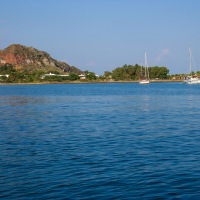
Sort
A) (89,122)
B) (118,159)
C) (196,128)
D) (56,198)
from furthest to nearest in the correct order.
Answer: (89,122) → (196,128) → (118,159) → (56,198)

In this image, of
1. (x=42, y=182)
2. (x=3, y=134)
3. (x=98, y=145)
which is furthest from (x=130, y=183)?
(x=3, y=134)

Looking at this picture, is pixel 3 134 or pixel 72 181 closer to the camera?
pixel 72 181

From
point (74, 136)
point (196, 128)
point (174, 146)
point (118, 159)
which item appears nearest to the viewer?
point (118, 159)

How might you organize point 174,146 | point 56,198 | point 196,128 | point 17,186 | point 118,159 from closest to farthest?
point 56,198, point 17,186, point 118,159, point 174,146, point 196,128

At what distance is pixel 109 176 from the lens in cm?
1798

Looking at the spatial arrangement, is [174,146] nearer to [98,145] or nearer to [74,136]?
[98,145]

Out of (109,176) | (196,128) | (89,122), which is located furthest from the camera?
(89,122)

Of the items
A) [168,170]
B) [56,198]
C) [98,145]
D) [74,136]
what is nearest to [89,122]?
[74,136]

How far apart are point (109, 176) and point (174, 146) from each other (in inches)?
340

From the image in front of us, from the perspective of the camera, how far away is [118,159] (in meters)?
21.4

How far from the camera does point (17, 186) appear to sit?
16641 millimetres

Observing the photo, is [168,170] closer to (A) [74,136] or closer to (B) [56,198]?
(B) [56,198]

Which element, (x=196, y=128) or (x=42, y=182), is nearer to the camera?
(x=42, y=182)

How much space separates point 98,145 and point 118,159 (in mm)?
4666
